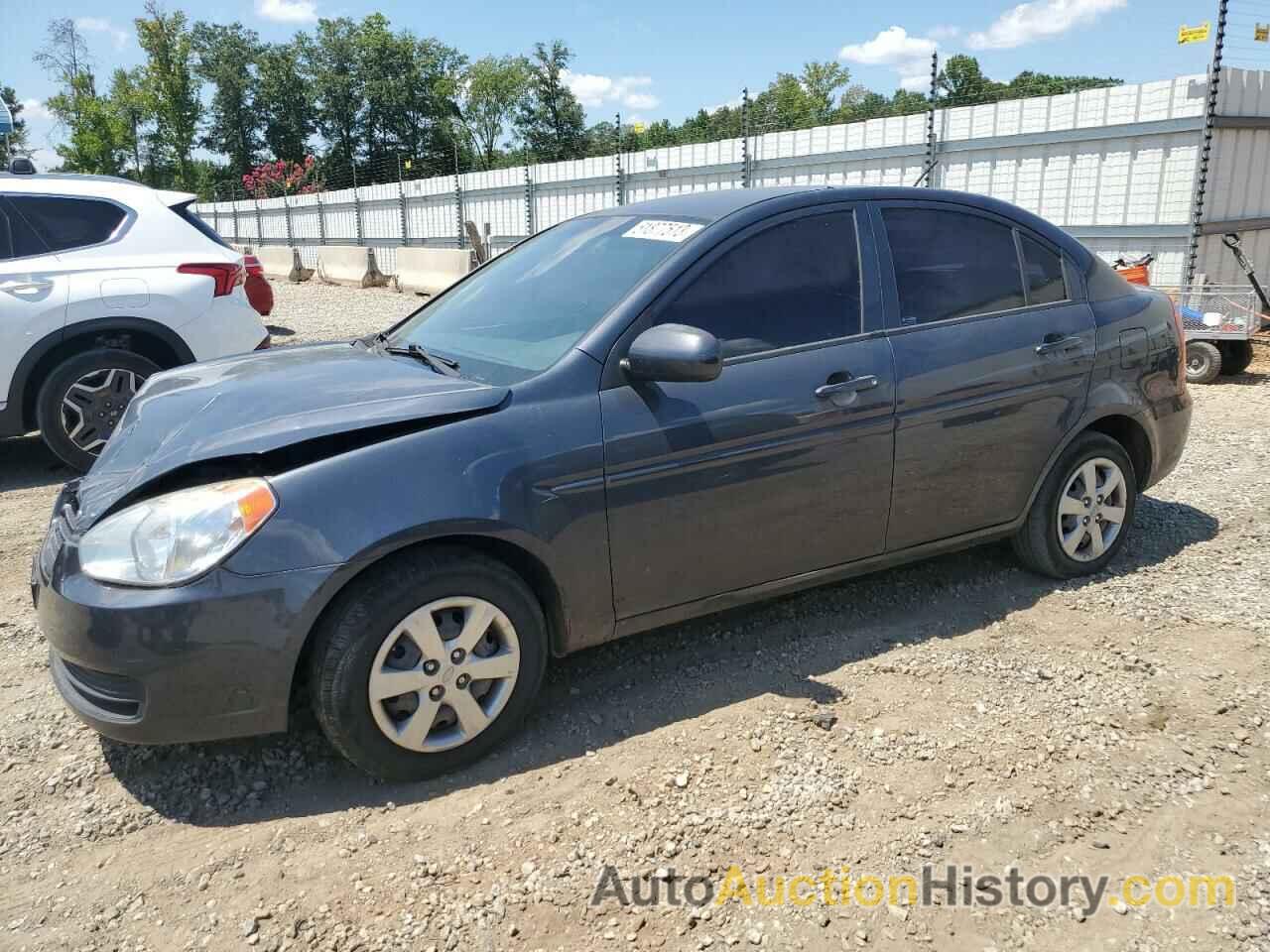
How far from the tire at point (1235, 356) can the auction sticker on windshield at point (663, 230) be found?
7665mm

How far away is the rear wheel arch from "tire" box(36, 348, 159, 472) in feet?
0.22

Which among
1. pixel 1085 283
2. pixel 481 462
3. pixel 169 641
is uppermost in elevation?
pixel 1085 283

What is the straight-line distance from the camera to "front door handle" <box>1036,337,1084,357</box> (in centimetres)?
397

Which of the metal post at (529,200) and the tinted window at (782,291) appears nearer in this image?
the tinted window at (782,291)

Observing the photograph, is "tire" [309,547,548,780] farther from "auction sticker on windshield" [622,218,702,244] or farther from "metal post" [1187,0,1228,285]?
"metal post" [1187,0,1228,285]

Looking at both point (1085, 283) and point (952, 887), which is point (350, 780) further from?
point (1085, 283)

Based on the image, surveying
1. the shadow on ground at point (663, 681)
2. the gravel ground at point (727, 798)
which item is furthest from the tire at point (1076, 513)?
the gravel ground at point (727, 798)

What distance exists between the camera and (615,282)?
3.33 meters

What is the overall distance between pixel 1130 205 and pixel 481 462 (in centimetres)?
1029

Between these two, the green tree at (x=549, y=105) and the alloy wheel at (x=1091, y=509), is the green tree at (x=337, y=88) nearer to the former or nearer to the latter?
the green tree at (x=549, y=105)

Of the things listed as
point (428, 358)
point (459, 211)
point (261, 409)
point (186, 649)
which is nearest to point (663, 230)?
point (428, 358)

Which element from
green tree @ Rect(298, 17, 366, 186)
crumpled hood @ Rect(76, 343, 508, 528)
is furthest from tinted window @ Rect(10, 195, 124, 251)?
green tree @ Rect(298, 17, 366, 186)

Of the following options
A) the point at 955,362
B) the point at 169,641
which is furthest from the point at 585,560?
the point at 955,362

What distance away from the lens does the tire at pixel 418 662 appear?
2680 mm
